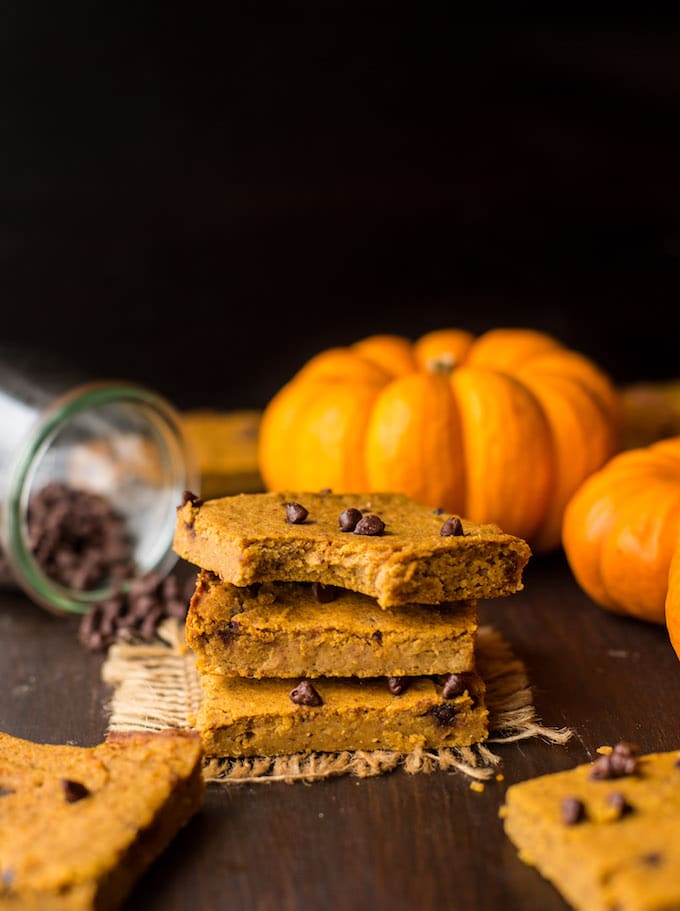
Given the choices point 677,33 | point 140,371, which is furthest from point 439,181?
point 140,371

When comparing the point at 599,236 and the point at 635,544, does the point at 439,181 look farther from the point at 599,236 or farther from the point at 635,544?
the point at 635,544

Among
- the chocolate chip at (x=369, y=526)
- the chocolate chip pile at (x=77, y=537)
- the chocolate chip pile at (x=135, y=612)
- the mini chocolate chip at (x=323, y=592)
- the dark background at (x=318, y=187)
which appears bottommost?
the chocolate chip pile at (x=135, y=612)

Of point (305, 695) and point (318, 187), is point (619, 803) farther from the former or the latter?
point (318, 187)

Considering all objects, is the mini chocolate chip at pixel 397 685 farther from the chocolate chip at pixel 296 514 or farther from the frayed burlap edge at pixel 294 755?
the chocolate chip at pixel 296 514

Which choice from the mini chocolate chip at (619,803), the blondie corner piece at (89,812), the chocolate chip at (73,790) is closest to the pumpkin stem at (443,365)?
the blondie corner piece at (89,812)

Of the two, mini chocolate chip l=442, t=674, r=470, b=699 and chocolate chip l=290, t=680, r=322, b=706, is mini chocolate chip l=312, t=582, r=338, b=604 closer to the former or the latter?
chocolate chip l=290, t=680, r=322, b=706

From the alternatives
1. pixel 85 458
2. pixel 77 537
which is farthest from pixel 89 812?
pixel 85 458

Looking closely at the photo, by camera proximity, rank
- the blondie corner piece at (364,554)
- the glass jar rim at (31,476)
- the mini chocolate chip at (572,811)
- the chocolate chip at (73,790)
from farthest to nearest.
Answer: the glass jar rim at (31,476) → the blondie corner piece at (364,554) → the chocolate chip at (73,790) → the mini chocolate chip at (572,811)

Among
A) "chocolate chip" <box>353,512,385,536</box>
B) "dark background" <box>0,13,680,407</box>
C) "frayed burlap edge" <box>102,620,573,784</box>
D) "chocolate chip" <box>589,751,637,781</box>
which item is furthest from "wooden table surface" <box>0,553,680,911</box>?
"dark background" <box>0,13,680,407</box>
